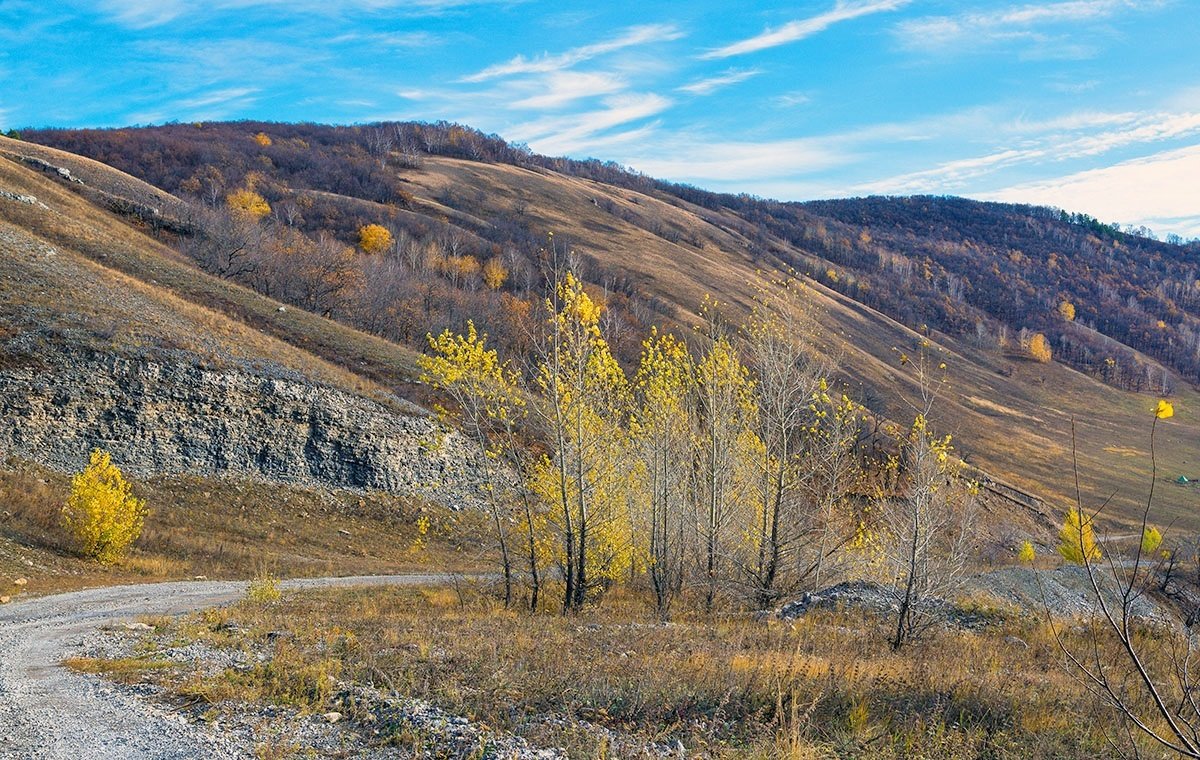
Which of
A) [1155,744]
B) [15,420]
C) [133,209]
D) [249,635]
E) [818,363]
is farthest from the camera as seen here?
[133,209]

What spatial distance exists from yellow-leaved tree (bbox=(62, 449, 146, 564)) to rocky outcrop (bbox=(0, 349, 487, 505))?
9.51 m

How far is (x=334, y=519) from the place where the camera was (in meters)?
38.0

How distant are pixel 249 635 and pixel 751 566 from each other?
40.5ft

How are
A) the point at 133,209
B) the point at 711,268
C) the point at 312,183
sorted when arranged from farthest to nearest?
the point at 312,183 → the point at 711,268 → the point at 133,209

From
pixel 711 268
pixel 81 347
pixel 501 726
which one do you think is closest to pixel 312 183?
pixel 711 268

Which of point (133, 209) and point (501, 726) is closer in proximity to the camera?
point (501, 726)

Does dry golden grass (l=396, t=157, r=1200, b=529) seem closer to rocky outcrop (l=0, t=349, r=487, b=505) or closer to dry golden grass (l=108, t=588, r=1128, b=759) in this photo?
rocky outcrop (l=0, t=349, r=487, b=505)

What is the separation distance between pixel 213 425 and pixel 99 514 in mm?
14846

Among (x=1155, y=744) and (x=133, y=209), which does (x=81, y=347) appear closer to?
(x=1155, y=744)

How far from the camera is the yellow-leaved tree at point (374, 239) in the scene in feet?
416

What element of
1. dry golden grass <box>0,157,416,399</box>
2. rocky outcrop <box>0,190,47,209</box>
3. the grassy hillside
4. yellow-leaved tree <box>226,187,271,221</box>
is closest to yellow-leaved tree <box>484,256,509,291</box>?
yellow-leaved tree <box>226,187,271,221</box>

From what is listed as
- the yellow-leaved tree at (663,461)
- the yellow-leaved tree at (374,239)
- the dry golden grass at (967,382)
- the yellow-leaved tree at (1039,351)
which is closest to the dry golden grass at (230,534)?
the yellow-leaved tree at (663,461)

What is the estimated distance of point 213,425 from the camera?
125 ft

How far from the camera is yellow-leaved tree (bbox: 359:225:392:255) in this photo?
126825 mm
